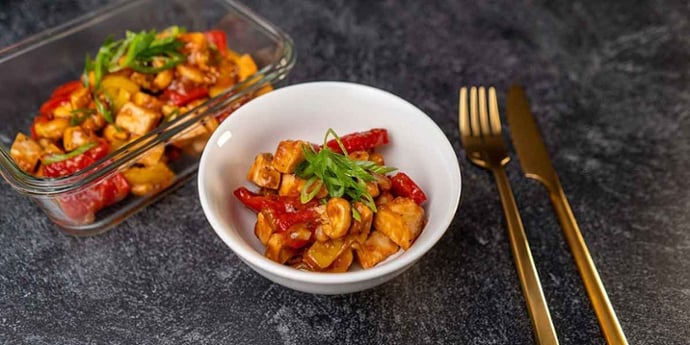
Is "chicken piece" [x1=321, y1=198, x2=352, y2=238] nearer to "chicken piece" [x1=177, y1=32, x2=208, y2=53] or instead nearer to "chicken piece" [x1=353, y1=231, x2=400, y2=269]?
"chicken piece" [x1=353, y1=231, x2=400, y2=269]

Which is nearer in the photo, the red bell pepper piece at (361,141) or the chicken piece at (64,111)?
the red bell pepper piece at (361,141)

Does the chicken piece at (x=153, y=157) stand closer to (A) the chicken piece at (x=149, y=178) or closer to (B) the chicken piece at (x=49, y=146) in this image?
(A) the chicken piece at (x=149, y=178)

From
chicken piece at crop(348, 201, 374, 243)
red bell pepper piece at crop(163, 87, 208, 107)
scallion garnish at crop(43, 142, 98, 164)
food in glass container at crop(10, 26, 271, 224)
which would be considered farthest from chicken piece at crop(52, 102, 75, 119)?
chicken piece at crop(348, 201, 374, 243)

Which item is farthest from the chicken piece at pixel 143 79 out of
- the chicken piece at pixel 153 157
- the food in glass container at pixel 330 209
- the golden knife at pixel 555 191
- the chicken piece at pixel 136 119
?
the golden knife at pixel 555 191

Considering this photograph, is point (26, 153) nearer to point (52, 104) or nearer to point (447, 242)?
point (52, 104)

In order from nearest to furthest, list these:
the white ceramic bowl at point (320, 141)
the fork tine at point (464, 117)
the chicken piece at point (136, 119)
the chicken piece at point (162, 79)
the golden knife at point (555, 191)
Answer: the white ceramic bowl at point (320, 141) → the golden knife at point (555, 191) → the chicken piece at point (136, 119) → the chicken piece at point (162, 79) → the fork tine at point (464, 117)

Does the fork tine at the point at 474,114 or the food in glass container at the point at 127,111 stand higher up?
the food in glass container at the point at 127,111

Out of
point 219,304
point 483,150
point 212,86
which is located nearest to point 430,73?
point 483,150
